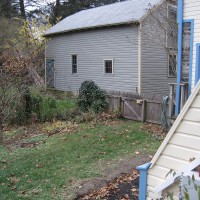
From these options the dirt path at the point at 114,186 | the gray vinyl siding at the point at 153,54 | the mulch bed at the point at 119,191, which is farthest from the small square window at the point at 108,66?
the mulch bed at the point at 119,191

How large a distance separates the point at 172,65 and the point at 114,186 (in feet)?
40.0

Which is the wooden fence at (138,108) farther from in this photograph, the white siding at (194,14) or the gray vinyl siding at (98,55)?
the gray vinyl siding at (98,55)

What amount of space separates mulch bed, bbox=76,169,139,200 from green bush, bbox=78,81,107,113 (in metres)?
6.66

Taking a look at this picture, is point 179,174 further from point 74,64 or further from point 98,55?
point 74,64

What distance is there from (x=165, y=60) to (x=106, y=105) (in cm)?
619

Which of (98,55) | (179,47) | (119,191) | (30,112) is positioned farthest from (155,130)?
(98,55)

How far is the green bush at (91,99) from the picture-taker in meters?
12.9

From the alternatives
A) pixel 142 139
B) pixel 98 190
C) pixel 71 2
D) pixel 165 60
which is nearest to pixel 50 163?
pixel 98 190

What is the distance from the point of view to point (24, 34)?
26.1m

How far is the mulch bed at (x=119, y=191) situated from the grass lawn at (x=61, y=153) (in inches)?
17.5

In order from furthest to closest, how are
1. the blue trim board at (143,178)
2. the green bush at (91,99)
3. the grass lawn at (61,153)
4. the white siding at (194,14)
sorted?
the green bush at (91,99) → the white siding at (194,14) → the grass lawn at (61,153) → the blue trim board at (143,178)

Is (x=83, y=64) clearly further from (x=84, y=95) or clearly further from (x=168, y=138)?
(x=168, y=138)

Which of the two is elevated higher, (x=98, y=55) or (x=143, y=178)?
(x=98, y=55)

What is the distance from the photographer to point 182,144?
2822mm
